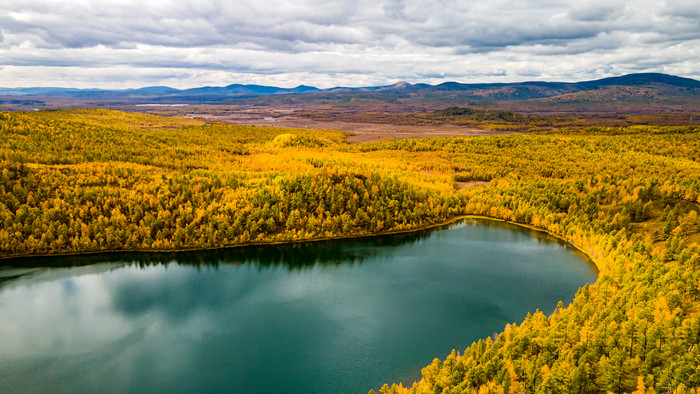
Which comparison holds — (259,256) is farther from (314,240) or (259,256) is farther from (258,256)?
(314,240)

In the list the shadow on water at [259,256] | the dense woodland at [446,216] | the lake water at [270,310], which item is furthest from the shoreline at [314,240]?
the lake water at [270,310]

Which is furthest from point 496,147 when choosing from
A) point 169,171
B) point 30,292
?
point 30,292

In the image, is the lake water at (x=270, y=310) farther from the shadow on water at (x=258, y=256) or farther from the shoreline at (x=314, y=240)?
the shoreline at (x=314, y=240)

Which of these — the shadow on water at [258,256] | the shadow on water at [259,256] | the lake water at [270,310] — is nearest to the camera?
A: the lake water at [270,310]

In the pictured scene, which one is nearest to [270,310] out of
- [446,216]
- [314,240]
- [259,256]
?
[259,256]

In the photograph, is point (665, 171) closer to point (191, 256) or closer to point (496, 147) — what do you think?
point (496, 147)

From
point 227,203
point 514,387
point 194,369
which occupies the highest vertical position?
point 227,203
